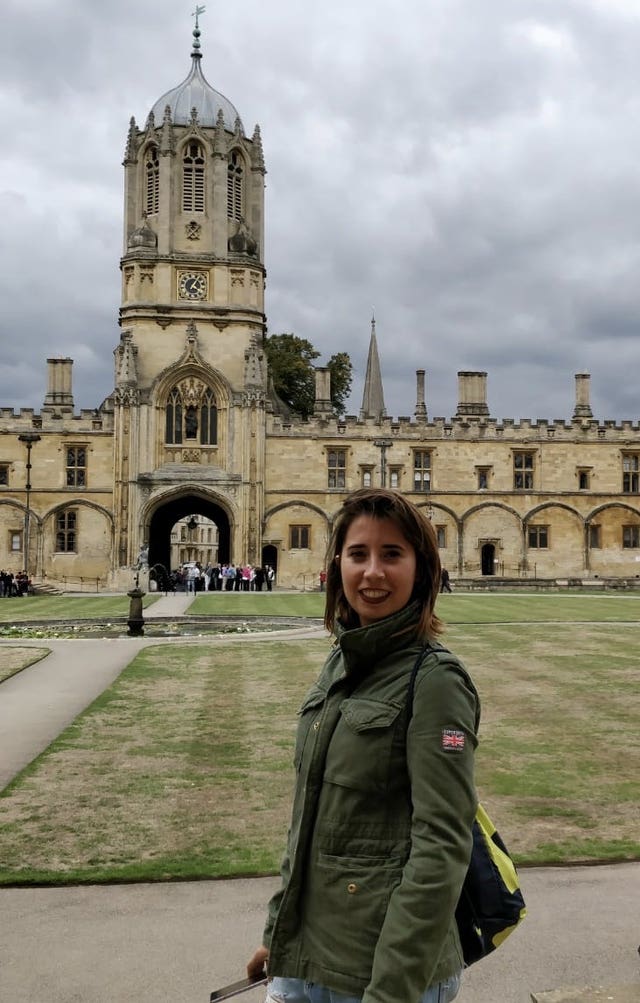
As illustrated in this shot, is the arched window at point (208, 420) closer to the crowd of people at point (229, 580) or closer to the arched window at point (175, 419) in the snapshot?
the arched window at point (175, 419)

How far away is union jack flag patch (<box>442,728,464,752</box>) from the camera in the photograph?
2.58 metres

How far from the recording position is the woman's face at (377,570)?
293 centimetres

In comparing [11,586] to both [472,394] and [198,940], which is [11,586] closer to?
[472,394]

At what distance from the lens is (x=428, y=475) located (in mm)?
50031

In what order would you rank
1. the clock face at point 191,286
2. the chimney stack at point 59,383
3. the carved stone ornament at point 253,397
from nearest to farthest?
the carved stone ornament at point 253,397, the clock face at point 191,286, the chimney stack at point 59,383

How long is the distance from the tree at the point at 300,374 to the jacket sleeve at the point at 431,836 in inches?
2397

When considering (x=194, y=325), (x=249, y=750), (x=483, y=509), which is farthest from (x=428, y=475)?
(x=249, y=750)

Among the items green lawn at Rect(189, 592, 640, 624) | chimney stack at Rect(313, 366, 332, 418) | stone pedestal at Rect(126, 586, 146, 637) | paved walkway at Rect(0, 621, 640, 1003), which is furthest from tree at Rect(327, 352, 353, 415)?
paved walkway at Rect(0, 621, 640, 1003)

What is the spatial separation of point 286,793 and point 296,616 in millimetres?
18706

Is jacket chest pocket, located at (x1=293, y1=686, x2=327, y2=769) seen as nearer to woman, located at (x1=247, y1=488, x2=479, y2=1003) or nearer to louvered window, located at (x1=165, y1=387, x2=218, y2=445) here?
woman, located at (x1=247, y1=488, x2=479, y2=1003)

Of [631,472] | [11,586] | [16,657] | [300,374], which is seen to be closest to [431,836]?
[16,657]

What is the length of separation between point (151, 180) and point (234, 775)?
149ft

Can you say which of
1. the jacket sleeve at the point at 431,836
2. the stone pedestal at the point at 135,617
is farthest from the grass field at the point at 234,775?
the stone pedestal at the point at 135,617

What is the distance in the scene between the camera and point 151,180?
49.2 metres
